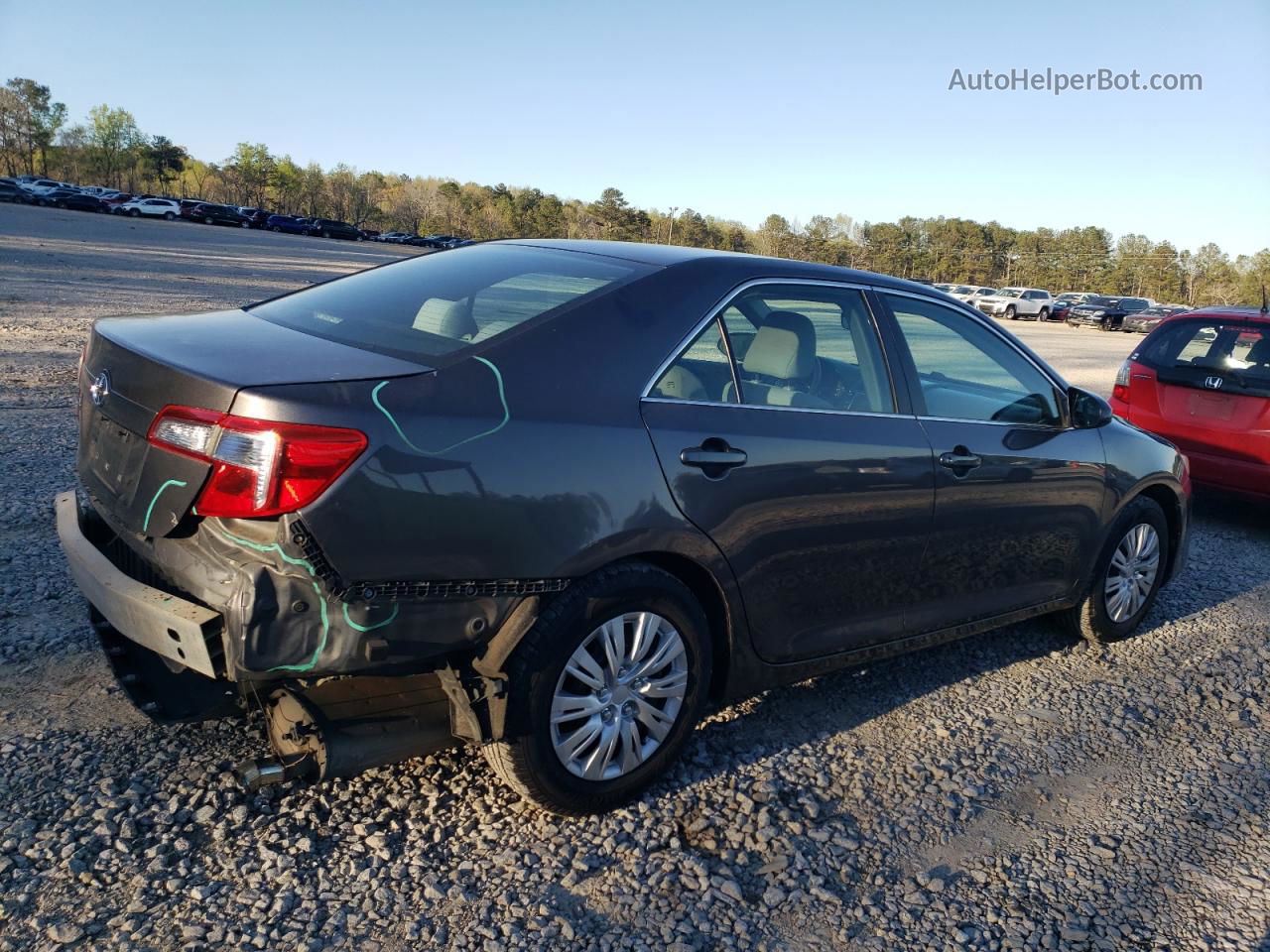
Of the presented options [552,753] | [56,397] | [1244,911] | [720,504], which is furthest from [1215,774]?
[56,397]

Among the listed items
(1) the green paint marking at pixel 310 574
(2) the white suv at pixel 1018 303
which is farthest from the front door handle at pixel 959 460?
(2) the white suv at pixel 1018 303

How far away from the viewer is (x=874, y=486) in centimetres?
347

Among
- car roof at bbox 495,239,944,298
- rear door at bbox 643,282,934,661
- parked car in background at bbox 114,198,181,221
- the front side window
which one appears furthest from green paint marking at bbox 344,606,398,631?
parked car in background at bbox 114,198,181,221

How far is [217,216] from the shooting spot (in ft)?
221

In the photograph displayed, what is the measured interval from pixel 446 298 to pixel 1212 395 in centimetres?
621

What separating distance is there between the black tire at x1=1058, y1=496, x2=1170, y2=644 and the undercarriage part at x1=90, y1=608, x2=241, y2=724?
3839mm

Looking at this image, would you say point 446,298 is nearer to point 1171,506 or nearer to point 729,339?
point 729,339

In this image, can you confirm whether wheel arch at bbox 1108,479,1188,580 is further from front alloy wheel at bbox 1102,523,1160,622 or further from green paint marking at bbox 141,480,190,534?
green paint marking at bbox 141,480,190,534

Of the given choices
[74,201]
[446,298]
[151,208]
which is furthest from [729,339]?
[151,208]

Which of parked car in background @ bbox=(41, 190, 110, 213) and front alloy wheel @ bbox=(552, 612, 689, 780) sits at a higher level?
parked car in background @ bbox=(41, 190, 110, 213)

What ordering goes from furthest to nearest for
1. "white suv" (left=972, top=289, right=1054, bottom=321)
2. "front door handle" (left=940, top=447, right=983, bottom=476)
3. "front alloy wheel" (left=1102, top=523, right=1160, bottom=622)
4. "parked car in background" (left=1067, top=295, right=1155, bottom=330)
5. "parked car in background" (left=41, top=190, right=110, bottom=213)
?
1. "parked car in background" (left=41, top=190, right=110, bottom=213)
2. "white suv" (left=972, top=289, right=1054, bottom=321)
3. "parked car in background" (left=1067, top=295, right=1155, bottom=330)
4. "front alloy wheel" (left=1102, top=523, right=1160, bottom=622)
5. "front door handle" (left=940, top=447, right=983, bottom=476)

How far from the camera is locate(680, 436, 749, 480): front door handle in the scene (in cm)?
296

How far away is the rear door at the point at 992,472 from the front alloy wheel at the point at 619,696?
1.24 m

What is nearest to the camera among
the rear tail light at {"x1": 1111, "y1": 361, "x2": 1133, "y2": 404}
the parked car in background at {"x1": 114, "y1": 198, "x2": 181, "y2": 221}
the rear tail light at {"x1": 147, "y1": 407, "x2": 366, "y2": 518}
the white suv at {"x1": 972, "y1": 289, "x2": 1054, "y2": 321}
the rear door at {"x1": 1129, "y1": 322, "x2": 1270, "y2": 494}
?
the rear tail light at {"x1": 147, "y1": 407, "x2": 366, "y2": 518}
